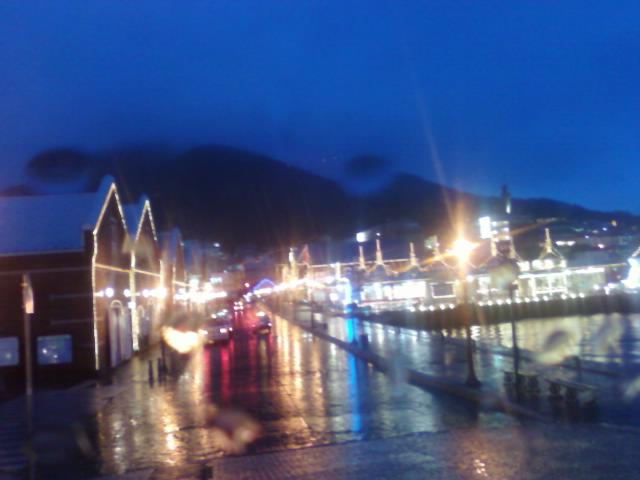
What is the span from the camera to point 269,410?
18.2 metres

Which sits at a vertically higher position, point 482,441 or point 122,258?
point 122,258

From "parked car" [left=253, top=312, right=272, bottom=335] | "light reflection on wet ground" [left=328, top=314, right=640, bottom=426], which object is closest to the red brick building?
"light reflection on wet ground" [left=328, top=314, right=640, bottom=426]

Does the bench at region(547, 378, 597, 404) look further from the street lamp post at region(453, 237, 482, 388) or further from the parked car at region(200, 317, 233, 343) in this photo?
the parked car at region(200, 317, 233, 343)

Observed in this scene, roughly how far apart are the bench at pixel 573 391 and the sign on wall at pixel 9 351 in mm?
20707

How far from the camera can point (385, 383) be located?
2297 centimetres

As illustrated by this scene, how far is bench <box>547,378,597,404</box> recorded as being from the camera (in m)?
14.9

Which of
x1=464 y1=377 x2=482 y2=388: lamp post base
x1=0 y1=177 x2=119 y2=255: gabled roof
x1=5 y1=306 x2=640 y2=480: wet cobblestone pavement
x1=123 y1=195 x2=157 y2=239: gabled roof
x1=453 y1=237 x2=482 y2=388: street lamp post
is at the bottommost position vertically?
x1=5 y1=306 x2=640 y2=480: wet cobblestone pavement

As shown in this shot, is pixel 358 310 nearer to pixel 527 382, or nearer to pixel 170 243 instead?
Result: pixel 170 243

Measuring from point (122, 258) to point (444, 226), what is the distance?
123 metres

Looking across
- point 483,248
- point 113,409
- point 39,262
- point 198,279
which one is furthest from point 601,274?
point 113,409

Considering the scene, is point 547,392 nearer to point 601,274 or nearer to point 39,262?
point 39,262

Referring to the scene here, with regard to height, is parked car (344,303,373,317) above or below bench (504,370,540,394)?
above

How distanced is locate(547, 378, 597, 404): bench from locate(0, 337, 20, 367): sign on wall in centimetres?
2071

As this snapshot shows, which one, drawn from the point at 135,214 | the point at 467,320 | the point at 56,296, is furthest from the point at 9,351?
the point at 467,320
